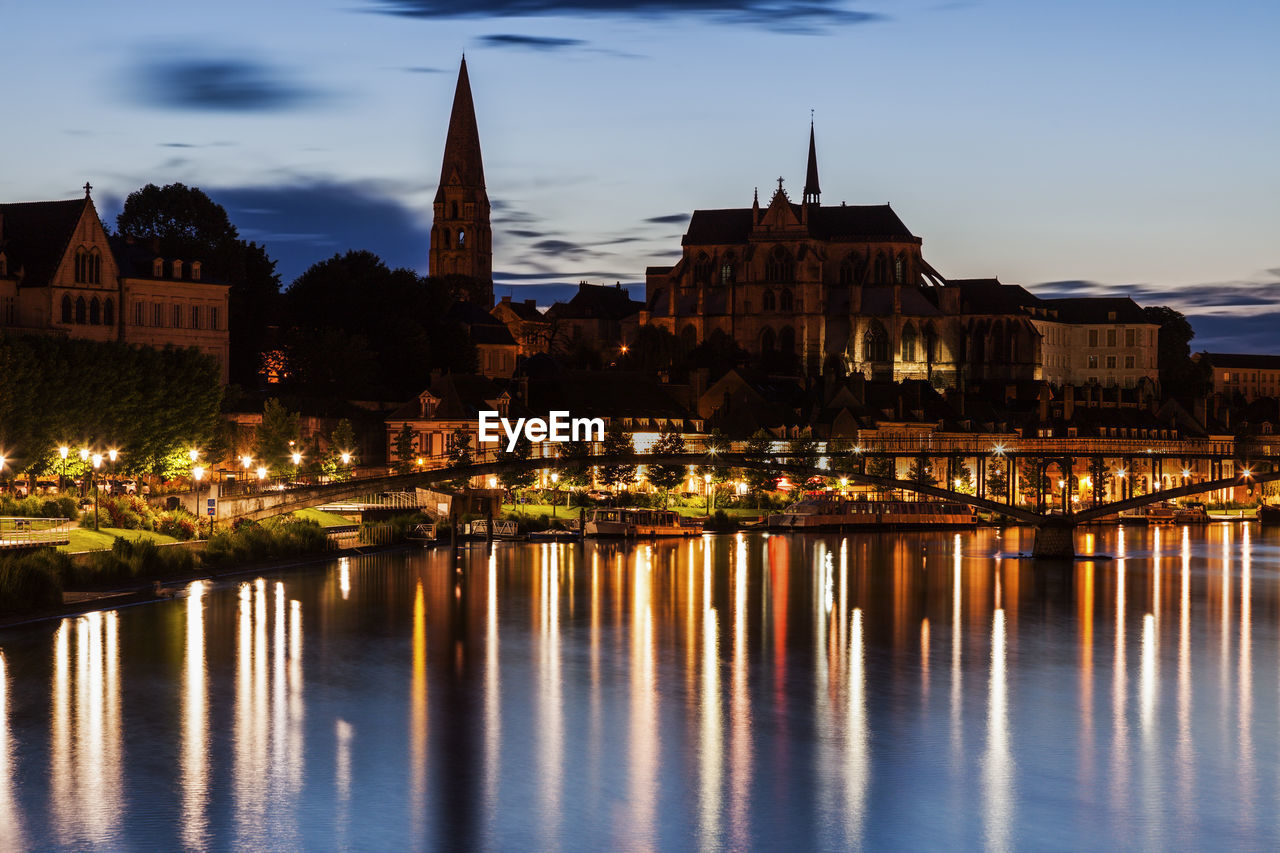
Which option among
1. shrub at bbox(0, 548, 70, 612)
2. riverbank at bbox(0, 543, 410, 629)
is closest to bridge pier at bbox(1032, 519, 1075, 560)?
riverbank at bbox(0, 543, 410, 629)

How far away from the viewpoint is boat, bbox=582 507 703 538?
107 meters

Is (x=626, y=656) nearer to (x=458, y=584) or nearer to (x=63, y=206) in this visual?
(x=458, y=584)

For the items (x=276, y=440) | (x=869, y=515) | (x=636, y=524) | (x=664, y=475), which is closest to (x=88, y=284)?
(x=276, y=440)

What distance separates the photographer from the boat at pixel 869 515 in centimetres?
12081

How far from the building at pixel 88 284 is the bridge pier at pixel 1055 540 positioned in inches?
1877

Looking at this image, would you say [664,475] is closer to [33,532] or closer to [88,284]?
[88,284]

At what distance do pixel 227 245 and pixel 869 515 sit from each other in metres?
49.6

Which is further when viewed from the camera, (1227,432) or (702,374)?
(1227,432)

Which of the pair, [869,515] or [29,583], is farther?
[869,515]

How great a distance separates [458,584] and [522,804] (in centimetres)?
4143

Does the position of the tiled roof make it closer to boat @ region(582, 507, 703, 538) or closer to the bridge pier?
boat @ region(582, 507, 703, 538)

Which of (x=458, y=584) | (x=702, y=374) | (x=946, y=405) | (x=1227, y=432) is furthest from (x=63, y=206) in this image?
(x=1227, y=432)

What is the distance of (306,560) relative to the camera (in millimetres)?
82938

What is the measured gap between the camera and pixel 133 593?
2532 inches
